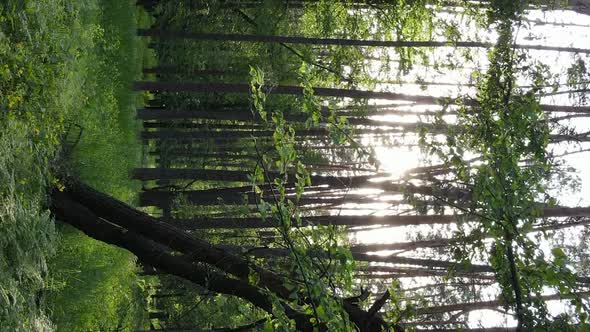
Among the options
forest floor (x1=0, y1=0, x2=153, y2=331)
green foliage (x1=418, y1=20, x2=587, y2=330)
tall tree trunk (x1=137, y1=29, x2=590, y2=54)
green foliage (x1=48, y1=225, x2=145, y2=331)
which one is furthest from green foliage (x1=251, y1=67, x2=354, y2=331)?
tall tree trunk (x1=137, y1=29, x2=590, y2=54)

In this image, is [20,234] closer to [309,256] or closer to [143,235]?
[143,235]

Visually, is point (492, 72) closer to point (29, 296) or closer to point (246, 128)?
point (29, 296)

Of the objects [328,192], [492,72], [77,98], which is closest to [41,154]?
[77,98]

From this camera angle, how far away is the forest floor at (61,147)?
21.9ft

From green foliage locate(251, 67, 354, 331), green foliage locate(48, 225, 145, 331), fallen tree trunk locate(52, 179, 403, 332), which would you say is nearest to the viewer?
green foliage locate(251, 67, 354, 331)

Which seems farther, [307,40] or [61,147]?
[307,40]

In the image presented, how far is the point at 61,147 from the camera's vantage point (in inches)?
351

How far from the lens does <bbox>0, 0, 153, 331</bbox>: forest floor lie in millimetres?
6684

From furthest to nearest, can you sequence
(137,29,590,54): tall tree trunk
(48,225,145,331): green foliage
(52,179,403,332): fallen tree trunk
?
(137,29,590,54): tall tree trunk
(48,225,145,331): green foliage
(52,179,403,332): fallen tree trunk

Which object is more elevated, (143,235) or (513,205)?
(513,205)

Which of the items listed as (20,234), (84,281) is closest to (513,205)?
(20,234)

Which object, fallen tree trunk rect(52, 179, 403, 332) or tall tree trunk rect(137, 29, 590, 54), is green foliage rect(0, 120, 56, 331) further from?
tall tree trunk rect(137, 29, 590, 54)

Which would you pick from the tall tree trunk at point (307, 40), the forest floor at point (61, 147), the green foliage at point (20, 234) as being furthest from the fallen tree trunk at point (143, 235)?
the tall tree trunk at point (307, 40)

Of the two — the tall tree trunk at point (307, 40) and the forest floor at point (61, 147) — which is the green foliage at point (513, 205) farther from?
the tall tree trunk at point (307, 40)
